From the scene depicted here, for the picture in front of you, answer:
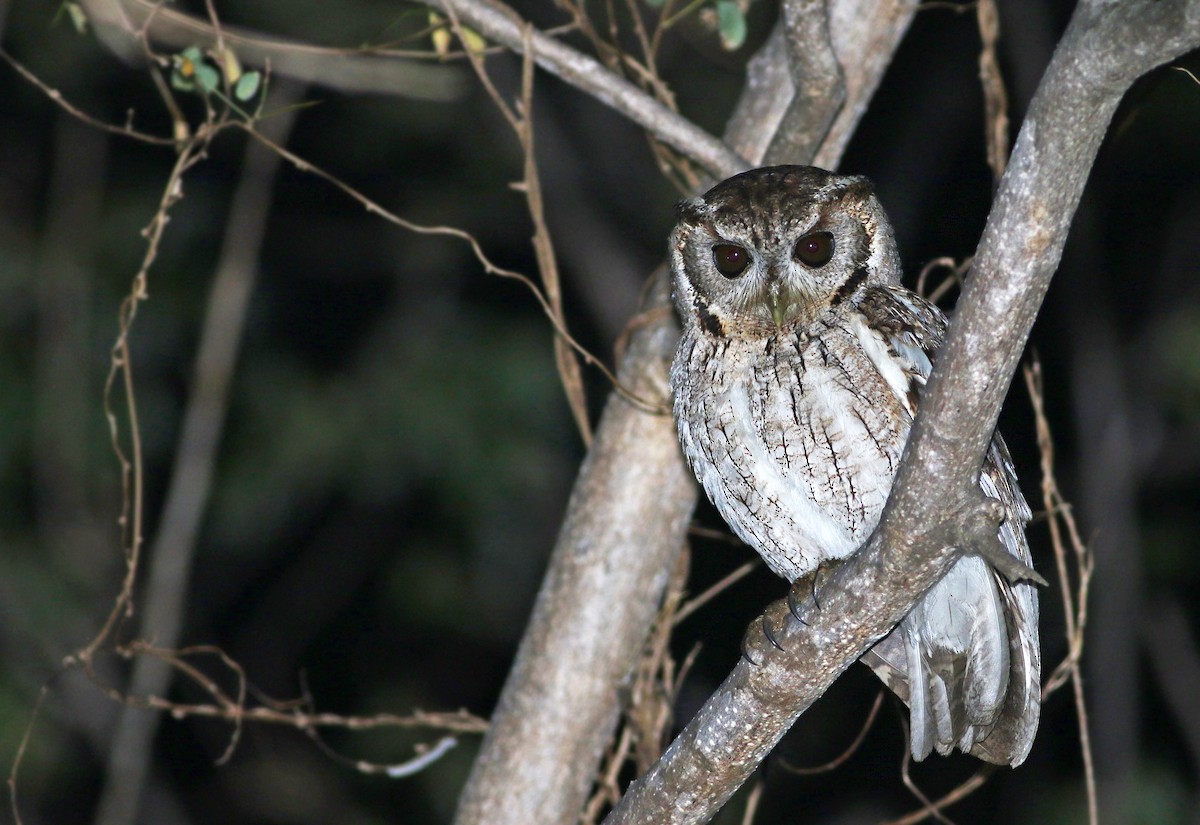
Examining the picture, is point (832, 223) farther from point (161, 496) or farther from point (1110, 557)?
point (161, 496)

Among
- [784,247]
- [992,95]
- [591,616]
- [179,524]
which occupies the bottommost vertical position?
[591,616]

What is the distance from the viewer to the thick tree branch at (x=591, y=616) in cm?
264

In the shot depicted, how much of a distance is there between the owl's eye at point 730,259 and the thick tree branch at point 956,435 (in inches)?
27.5

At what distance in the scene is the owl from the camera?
2203mm

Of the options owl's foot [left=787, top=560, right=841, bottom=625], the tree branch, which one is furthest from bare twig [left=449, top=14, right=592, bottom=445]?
owl's foot [left=787, top=560, right=841, bottom=625]

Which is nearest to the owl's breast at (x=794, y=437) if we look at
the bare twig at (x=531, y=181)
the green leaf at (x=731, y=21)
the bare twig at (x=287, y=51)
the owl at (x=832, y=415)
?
the owl at (x=832, y=415)

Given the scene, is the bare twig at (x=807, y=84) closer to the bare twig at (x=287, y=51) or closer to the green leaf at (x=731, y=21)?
the green leaf at (x=731, y=21)

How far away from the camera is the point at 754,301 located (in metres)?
2.34

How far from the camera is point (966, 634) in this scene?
7.67 feet

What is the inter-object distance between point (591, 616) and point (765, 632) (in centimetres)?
70

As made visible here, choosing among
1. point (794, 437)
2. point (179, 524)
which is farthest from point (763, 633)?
point (179, 524)

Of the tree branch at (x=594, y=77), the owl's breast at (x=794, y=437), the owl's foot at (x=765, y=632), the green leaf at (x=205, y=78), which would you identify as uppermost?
the tree branch at (x=594, y=77)

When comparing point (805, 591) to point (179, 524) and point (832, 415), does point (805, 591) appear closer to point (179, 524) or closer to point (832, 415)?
point (832, 415)

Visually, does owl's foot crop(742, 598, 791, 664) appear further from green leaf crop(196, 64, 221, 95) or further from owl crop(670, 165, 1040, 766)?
green leaf crop(196, 64, 221, 95)
